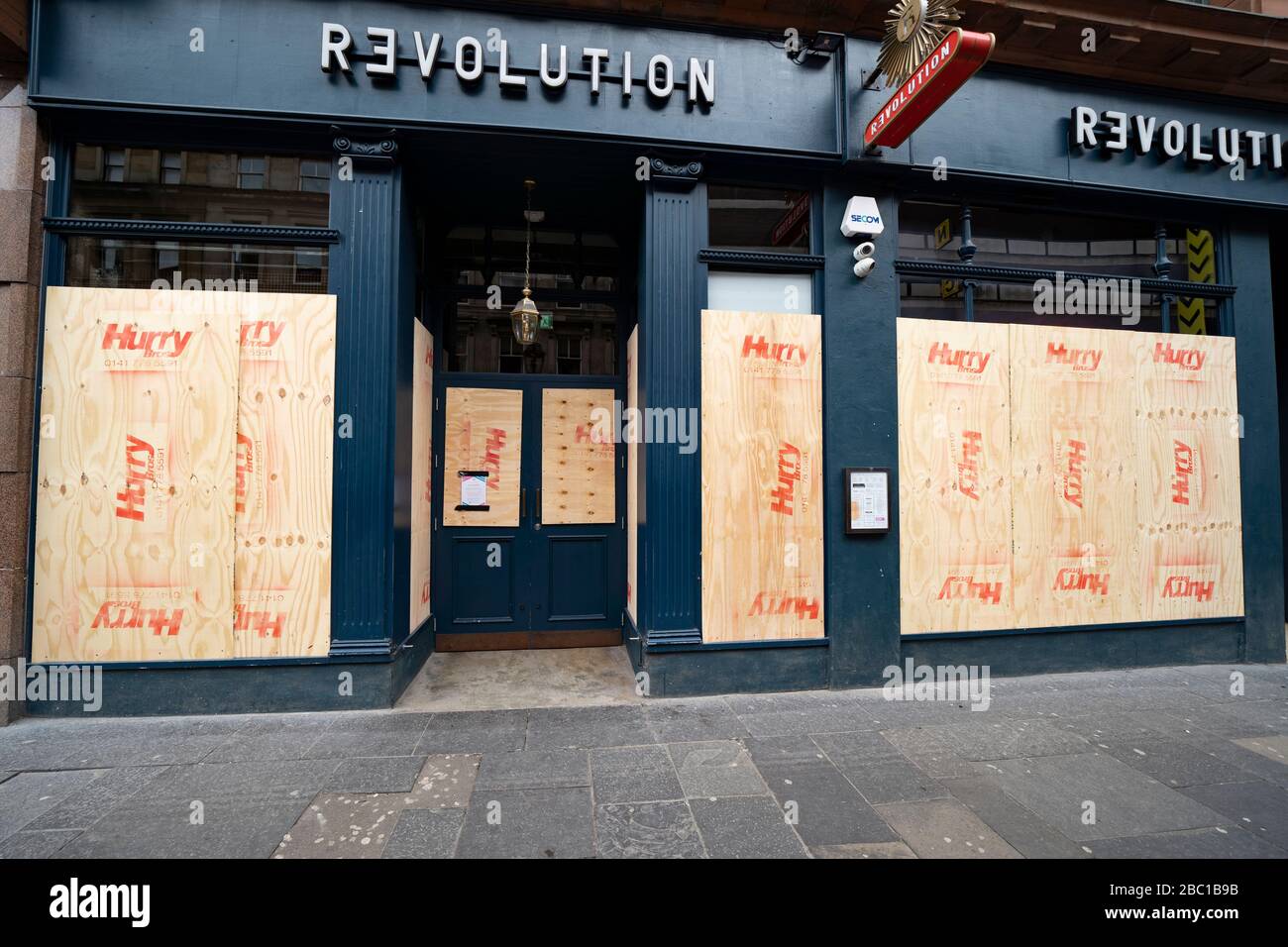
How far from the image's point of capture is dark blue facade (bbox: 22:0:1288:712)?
4.93 metres

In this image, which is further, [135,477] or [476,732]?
[135,477]

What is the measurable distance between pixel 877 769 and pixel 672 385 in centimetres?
362

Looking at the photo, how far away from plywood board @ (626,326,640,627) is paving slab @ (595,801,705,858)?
2.47 m

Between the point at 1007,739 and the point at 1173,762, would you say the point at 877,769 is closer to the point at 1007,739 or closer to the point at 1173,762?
the point at 1007,739

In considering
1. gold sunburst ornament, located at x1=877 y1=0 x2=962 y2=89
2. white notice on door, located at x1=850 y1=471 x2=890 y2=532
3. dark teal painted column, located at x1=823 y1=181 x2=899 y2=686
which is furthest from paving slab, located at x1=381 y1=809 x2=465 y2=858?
gold sunburst ornament, located at x1=877 y1=0 x2=962 y2=89

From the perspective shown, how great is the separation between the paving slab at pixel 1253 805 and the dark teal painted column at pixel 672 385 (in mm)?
3654

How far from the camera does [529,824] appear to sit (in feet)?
10.7

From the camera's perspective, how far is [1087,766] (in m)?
4.00

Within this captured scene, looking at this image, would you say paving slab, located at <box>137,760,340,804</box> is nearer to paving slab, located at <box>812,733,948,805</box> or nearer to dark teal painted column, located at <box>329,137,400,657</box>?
dark teal painted column, located at <box>329,137,400,657</box>

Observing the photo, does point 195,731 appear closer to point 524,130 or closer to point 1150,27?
point 524,130

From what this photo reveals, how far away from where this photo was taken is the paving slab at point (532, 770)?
3729mm

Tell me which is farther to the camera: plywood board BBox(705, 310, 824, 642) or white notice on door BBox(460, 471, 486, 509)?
white notice on door BBox(460, 471, 486, 509)

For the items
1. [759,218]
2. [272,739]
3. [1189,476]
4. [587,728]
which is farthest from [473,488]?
[1189,476]
